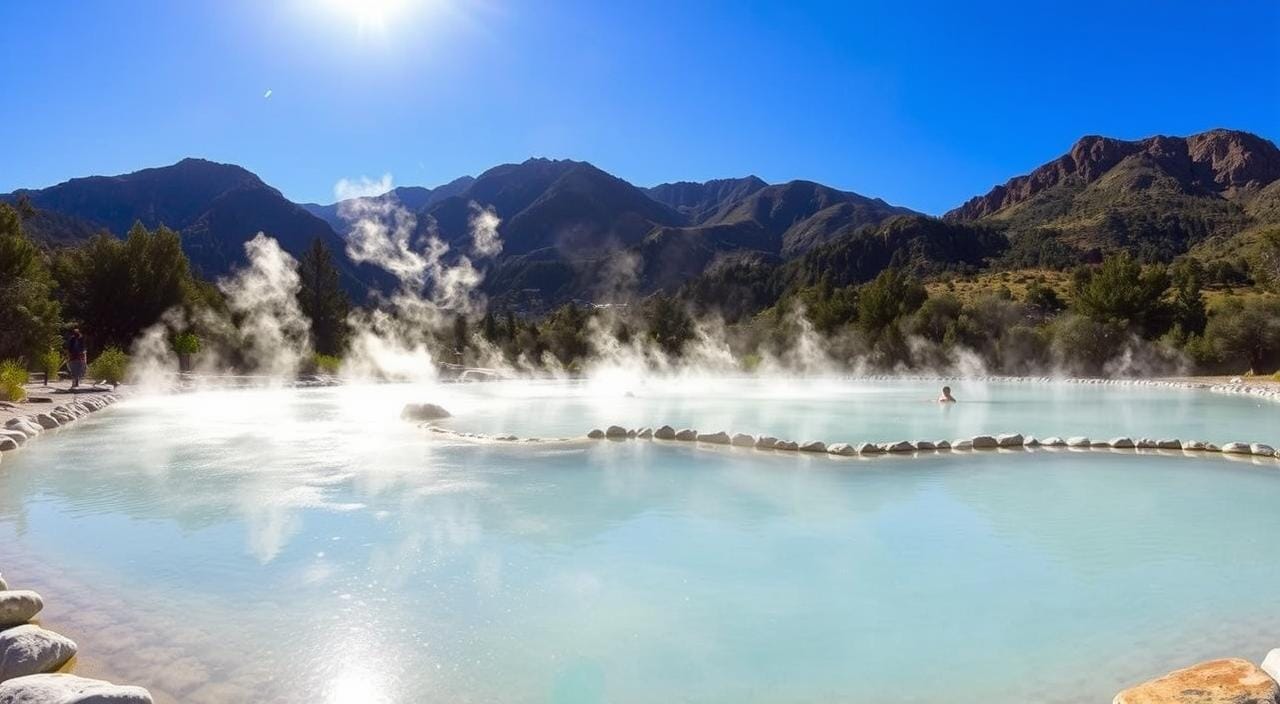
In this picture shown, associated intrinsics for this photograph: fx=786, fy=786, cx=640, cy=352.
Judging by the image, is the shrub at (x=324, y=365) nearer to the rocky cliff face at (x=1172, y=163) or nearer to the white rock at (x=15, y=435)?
the white rock at (x=15, y=435)

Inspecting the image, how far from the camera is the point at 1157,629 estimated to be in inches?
141

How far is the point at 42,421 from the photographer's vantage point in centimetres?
1100

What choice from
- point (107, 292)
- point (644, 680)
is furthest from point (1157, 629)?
point (107, 292)

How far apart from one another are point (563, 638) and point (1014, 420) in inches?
488

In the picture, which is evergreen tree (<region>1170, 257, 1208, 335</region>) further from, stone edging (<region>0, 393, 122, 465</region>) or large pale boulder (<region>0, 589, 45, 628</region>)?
large pale boulder (<region>0, 589, 45, 628</region>)

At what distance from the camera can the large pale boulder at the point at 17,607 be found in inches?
129

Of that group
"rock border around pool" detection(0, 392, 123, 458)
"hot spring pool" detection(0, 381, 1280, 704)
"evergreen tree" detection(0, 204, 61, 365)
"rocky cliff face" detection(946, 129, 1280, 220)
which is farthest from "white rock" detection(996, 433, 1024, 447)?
"rocky cliff face" detection(946, 129, 1280, 220)

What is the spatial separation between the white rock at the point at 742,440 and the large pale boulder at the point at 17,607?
7.55m

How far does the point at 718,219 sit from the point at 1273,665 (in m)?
172

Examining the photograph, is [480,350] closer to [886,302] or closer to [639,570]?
[886,302]

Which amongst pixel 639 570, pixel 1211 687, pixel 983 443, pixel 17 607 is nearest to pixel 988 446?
pixel 983 443

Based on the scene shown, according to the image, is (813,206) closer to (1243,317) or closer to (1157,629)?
(1243,317)

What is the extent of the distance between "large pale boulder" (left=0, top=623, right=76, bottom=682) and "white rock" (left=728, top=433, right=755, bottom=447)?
302 inches

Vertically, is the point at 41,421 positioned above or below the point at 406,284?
below
